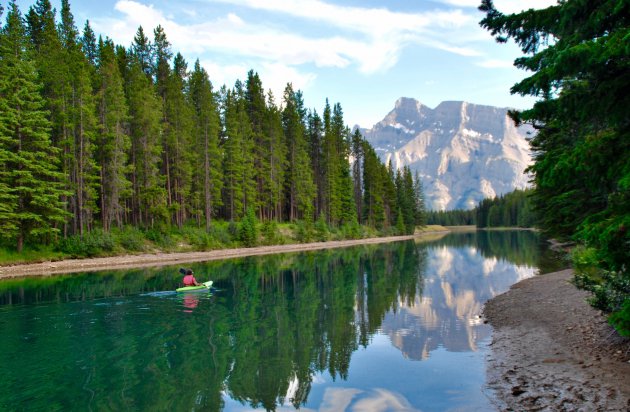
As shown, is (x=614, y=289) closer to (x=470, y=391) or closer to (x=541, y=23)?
(x=470, y=391)

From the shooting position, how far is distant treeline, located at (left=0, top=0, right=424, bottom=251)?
38.2m

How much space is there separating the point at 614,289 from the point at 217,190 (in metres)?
53.8

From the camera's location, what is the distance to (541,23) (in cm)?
857

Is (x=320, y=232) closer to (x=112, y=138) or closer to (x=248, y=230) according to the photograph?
(x=248, y=230)

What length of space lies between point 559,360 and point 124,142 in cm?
4606

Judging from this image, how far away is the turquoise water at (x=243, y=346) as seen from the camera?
1062 cm

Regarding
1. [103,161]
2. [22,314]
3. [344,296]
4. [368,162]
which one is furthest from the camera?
[368,162]

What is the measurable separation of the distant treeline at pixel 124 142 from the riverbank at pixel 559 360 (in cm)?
3795

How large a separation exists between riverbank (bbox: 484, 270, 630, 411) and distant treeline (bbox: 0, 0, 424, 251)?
37947mm

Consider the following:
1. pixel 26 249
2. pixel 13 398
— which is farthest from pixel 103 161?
pixel 13 398

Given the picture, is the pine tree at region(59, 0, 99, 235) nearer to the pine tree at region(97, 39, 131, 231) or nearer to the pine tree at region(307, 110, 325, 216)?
the pine tree at region(97, 39, 131, 231)

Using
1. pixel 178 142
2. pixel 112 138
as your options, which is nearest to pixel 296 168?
pixel 178 142

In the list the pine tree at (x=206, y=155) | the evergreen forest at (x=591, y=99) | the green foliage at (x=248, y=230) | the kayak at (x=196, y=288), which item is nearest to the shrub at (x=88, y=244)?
the pine tree at (x=206, y=155)

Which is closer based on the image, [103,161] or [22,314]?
→ [22,314]
